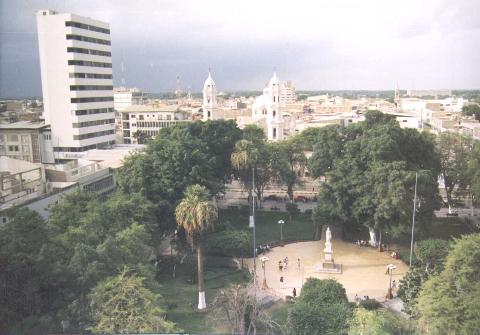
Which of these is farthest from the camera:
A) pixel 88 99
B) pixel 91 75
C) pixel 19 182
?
pixel 91 75

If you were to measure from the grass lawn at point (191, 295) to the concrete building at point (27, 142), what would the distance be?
1244 centimetres

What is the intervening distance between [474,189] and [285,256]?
25.4 feet

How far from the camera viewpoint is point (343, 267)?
54.9 feet

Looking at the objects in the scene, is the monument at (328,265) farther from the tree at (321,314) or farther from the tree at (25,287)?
the tree at (25,287)

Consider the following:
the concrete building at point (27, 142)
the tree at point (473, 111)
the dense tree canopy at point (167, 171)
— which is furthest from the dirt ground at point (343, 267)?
the tree at point (473, 111)

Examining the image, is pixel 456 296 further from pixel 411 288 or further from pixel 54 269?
pixel 54 269

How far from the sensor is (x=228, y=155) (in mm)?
23531

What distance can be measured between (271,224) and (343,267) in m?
5.67

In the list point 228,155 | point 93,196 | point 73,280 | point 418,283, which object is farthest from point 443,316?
point 228,155

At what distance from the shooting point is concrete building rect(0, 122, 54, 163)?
2423 centimetres

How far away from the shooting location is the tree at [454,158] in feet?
70.6

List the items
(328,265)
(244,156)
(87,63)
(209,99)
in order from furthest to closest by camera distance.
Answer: (209,99) < (87,63) < (244,156) < (328,265)

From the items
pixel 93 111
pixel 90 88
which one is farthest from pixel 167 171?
pixel 93 111

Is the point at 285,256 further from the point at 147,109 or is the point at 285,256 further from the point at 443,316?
the point at 147,109
